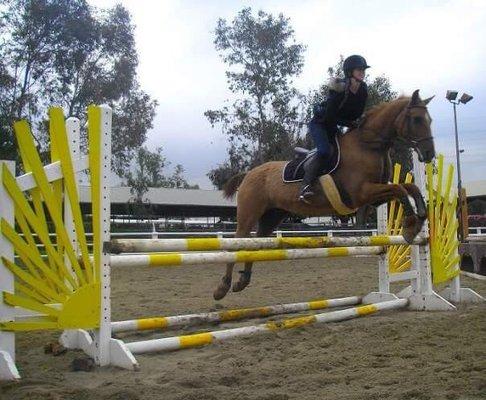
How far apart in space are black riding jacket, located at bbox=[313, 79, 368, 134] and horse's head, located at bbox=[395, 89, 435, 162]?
1.28ft

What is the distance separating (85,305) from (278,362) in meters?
1.27

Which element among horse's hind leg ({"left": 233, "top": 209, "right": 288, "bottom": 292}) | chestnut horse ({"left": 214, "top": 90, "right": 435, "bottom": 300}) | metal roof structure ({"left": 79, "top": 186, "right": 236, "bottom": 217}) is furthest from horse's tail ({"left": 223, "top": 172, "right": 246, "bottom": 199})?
metal roof structure ({"left": 79, "top": 186, "right": 236, "bottom": 217})

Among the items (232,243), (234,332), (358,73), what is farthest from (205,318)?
(358,73)

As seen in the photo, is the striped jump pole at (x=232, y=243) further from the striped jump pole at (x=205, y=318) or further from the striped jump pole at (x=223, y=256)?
the striped jump pole at (x=205, y=318)

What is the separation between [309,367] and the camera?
3.26 metres

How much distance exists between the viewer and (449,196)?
648cm

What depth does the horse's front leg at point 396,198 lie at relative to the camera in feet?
15.4

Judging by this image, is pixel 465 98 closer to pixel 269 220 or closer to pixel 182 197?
pixel 269 220

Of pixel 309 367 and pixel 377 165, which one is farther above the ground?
pixel 377 165

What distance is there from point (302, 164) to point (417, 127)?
3.76ft

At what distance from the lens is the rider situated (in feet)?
16.1

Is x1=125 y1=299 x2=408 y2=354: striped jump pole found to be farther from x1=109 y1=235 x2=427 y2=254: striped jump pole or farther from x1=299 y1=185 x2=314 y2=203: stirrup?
x1=299 y1=185 x2=314 y2=203: stirrup

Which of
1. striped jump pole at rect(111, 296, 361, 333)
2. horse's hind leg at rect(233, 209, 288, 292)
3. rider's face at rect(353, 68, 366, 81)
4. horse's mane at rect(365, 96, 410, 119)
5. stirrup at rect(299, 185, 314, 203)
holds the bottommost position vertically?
striped jump pole at rect(111, 296, 361, 333)

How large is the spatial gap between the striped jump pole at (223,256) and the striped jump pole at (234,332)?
0.51 meters
